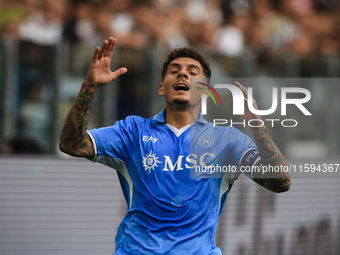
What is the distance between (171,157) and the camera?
4480mm

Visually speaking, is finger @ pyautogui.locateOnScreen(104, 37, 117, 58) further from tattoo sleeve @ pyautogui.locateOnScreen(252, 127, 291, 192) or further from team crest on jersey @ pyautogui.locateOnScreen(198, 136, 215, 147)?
tattoo sleeve @ pyautogui.locateOnScreen(252, 127, 291, 192)

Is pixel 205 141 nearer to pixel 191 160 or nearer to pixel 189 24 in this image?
pixel 191 160

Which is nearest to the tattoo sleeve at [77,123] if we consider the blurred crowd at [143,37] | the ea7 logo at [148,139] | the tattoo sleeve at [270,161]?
the ea7 logo at [148,139]

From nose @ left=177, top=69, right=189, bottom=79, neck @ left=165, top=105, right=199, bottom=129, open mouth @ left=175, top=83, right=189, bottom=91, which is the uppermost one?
nose @ left=177, top=69, right=189, bottom=79

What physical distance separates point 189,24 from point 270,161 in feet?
24.6

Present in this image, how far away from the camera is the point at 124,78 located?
30.5 feet

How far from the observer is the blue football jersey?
4.34 meters

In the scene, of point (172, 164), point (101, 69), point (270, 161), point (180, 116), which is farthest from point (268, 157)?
point (101, 69)

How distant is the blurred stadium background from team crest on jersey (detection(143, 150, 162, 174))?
2.80 m

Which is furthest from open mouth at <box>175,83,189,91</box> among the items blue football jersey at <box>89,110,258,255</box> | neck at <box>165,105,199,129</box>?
blue football jersey at <box>89,110,258,255</box>

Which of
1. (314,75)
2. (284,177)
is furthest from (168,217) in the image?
(314,75)

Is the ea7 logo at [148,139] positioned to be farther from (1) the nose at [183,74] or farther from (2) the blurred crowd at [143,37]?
(2) the blurred crowd at [143,37]

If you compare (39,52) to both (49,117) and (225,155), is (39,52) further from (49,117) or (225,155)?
(225,155)

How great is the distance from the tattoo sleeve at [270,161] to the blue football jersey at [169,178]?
0.17 metres
